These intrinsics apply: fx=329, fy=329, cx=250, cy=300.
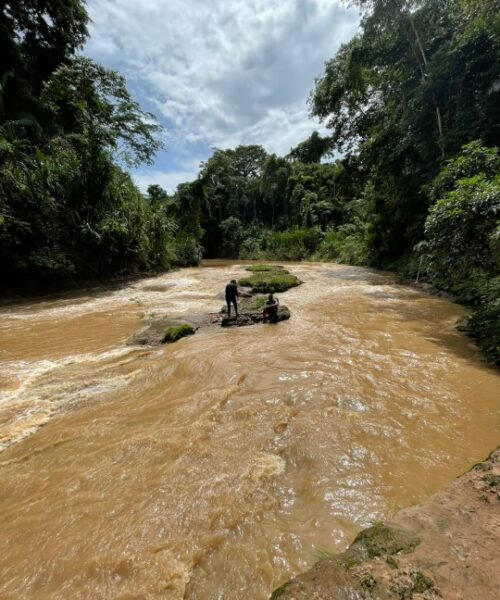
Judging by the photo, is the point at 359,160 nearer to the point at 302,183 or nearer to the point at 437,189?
the point at 437,189

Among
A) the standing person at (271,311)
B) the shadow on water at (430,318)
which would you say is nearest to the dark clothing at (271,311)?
the standing person at (271,311)

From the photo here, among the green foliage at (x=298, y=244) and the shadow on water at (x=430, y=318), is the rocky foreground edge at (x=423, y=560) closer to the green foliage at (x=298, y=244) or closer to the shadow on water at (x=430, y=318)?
the shadow on water at (x=430, y=318)

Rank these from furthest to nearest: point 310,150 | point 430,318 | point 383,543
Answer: point 310,150
point 430,318
point 383,543

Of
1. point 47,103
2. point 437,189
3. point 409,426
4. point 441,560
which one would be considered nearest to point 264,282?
point 437,189

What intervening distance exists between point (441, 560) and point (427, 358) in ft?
15.3

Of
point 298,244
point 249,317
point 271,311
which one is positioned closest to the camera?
point 271,311

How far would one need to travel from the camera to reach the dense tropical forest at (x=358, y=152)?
860cm

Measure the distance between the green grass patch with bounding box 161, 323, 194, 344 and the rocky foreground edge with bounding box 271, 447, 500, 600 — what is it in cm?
602

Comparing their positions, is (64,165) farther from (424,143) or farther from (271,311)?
(424,143)

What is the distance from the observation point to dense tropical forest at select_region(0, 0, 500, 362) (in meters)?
8.60

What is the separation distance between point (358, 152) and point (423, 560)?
68.9ft

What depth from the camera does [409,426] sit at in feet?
12.5

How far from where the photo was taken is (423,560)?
1783 millimetres

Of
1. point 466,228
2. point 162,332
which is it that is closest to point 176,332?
point 162,332
